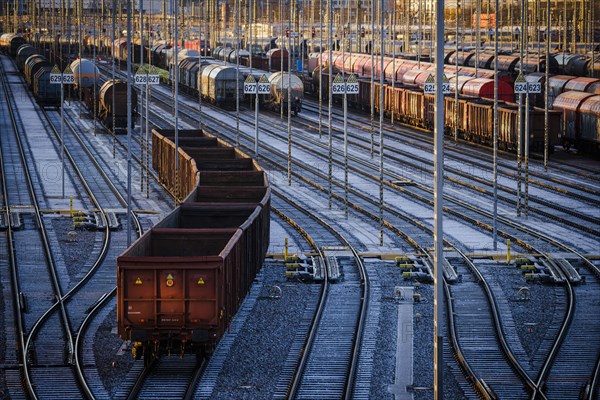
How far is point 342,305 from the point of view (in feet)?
98.1

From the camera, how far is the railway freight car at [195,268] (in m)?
23.2

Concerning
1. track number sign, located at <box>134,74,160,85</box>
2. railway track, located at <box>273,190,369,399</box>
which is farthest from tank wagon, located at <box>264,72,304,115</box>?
railway track, located at <box>273,190,369,399</box>

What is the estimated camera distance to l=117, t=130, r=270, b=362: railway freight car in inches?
914

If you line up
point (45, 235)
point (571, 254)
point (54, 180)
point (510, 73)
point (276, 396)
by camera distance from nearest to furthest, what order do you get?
point (276, 396), point (571, 254), point (45, 235), point (54, 180), point (510, 73)

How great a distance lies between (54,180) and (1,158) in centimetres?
933

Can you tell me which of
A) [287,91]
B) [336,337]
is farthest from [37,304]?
[287,91]

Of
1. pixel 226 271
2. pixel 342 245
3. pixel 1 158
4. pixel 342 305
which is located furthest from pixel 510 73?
pixel 226 271

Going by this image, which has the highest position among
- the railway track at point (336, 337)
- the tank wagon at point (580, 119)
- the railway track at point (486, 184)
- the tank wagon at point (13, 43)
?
the tank wagon at point (13, 43)

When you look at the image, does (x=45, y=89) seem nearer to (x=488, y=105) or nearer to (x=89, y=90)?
(x=89, y=90)

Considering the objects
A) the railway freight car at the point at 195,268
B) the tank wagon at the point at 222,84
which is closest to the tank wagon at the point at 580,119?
the railway freight car at the point at 195,268

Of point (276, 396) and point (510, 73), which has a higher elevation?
point (510, 73)

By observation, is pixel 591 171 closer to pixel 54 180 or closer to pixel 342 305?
pixel 54 180

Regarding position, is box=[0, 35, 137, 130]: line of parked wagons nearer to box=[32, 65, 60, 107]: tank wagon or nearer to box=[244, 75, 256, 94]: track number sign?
box=[32, 65, 60, 107]: tank wagon

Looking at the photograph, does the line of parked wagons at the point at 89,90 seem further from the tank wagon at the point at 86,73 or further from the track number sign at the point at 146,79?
the track number sign at the point at 146,79
